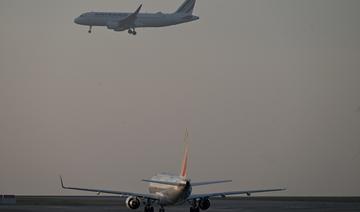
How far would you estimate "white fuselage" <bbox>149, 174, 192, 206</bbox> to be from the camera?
85.4m

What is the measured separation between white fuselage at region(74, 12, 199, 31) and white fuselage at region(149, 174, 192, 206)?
98.4 m

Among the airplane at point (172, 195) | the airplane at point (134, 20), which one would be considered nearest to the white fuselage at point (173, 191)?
the airplane at point (172, 195)

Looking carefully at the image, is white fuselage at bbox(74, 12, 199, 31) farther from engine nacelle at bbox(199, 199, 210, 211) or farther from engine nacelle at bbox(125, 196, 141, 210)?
engine nacelle at bbox(125, 196, 141, 210)

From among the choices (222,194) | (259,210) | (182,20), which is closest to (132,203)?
(222,194)

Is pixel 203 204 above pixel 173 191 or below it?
below

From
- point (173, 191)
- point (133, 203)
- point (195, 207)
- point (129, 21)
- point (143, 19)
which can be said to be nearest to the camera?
point (173, 191)

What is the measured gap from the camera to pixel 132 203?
8781cm

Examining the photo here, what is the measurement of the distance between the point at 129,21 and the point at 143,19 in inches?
228

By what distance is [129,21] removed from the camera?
619 feet

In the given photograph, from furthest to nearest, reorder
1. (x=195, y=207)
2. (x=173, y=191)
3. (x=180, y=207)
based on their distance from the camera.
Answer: (x=180, y=207) → (x=195, y=207) → (x=173, y=191)

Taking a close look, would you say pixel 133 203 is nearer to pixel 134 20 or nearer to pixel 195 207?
pixel 195 207

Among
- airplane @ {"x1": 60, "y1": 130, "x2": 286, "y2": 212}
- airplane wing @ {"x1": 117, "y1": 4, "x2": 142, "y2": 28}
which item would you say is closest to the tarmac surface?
airplane @ {"x1": 60, "y1": 130, "x2": 286, "y2": 212}

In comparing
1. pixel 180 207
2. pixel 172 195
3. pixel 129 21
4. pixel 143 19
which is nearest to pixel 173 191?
pixel 172 195

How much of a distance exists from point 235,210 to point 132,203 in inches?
554
